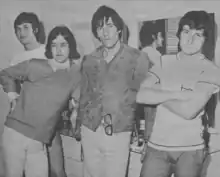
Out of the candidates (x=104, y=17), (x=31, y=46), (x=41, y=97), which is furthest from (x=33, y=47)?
(x=104, y=17)

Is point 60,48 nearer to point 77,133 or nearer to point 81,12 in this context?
point 81,12

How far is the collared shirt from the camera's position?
135cm

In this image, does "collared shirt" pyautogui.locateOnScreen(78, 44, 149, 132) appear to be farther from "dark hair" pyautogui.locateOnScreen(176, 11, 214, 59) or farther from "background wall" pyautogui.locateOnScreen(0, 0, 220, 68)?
"dark hair" pyautogui.locateOnScreen(176, 11, 214, 59)

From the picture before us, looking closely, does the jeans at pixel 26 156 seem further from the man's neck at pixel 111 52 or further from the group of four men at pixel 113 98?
the man's neck at pixel 111 52

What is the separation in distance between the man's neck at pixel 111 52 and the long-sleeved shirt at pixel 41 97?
15 centimetres

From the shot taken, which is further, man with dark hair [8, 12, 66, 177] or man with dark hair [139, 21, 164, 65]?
man with dark hair [8, 12, 66, 177]

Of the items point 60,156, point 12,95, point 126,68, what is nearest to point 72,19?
point 126,68

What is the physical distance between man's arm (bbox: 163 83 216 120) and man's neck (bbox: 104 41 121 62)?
326 millimetres

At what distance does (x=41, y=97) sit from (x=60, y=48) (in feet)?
0.76

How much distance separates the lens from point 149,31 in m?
1.34

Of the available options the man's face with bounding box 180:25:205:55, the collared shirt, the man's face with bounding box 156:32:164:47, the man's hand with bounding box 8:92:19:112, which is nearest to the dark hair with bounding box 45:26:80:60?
the collared shirt

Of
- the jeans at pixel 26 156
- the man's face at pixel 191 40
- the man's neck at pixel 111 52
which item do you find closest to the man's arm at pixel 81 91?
the man's neck at pixel 111 52

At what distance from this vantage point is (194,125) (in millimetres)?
1261

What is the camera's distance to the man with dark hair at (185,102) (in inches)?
49.1
